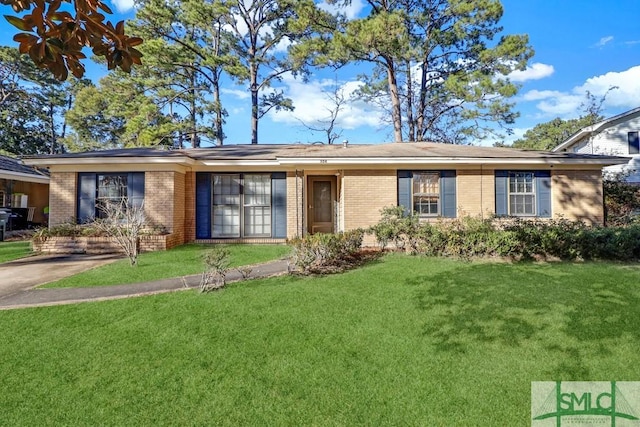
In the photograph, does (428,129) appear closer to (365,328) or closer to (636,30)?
(636,30)

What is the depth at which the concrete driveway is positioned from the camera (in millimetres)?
6523

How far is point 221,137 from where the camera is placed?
995 inches

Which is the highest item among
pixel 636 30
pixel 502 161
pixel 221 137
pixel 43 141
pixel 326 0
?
pixel 326 0

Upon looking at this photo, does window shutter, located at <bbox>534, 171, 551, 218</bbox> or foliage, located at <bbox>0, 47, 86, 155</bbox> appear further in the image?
foliage, located at <bbox>0, 47, 86, 155</bbox>

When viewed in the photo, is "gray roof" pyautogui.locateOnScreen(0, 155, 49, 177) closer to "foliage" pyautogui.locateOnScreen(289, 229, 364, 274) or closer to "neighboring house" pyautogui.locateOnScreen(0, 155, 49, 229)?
"neighboring house" pyautogui.locateOnScreen(0, 155, 49, 229)

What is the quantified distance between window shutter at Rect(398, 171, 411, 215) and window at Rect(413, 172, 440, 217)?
25 centimetres

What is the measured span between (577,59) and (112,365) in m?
28.1

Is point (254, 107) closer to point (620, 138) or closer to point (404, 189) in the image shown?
point (404, 189)

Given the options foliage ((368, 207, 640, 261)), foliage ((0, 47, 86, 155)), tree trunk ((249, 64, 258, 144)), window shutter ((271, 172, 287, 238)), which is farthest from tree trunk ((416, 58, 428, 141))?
foliage ((0, 47, 86, 155))

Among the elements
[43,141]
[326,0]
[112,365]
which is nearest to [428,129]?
[326,0]

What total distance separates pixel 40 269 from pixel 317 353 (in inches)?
308

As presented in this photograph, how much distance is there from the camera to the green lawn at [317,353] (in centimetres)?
290

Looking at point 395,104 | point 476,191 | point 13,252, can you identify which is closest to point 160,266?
point 13,252

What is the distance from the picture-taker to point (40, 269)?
7895mm
